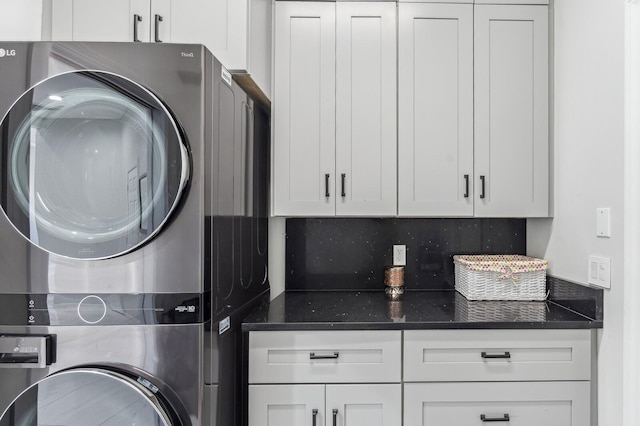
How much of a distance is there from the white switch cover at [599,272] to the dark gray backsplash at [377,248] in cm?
57

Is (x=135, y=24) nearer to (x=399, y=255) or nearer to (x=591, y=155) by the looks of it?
(x=399, y=255)

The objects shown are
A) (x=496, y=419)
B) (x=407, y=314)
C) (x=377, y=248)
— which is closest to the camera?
(x=496, y=419)

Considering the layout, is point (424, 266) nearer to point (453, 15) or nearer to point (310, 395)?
point (310, 395)

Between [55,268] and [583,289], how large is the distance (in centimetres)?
194

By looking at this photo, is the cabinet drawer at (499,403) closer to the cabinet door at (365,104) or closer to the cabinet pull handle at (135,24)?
the cabinet door at (365,104)

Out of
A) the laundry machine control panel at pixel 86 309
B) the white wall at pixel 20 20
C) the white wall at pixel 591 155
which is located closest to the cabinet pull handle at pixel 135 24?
the white wall at pixel 20 20

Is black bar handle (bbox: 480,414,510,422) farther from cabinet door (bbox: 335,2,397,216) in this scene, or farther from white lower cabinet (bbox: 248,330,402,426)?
cabinet door (bbox: 335,2,397,216)

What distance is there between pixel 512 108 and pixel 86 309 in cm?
194

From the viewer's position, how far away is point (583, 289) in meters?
1.56

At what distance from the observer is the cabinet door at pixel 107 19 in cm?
160

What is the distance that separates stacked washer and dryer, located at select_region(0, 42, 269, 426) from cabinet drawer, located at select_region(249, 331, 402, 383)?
0.32m

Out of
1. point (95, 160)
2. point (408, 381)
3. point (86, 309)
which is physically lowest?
point (408, 381)

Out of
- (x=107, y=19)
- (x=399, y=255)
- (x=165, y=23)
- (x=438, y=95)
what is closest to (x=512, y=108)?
(x=438, y=95)

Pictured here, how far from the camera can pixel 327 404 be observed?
57.2 inches
